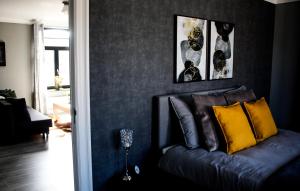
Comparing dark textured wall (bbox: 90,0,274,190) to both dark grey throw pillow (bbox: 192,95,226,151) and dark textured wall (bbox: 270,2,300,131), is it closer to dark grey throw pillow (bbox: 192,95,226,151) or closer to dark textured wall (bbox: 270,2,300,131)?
dark grey throw pillow (bbox: 192,95,226,151)

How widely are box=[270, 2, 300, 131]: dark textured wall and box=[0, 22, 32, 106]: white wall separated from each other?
5.56 metres

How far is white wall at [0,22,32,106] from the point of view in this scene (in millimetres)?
6602

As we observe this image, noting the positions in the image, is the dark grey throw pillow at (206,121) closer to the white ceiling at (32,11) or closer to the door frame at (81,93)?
the door frame at (81,93)

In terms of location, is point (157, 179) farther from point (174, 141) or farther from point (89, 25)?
point (89, 25)

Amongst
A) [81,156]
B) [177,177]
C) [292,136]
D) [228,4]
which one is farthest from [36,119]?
[292,136]

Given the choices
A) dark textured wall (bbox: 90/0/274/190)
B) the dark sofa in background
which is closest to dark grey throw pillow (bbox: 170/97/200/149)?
dark textured wall (bbox: 90/0/274/190)

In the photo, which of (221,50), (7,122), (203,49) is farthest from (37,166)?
(221,50)

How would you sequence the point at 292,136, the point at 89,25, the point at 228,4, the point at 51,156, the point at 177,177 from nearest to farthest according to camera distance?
the point at 89,25 < the point at 177,177 < the point at 292,136 < the point at 228,4 < the point at 51,156

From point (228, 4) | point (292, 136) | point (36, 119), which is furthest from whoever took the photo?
point (36, 119)

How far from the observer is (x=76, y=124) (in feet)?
7.20

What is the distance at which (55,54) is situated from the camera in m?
7.39

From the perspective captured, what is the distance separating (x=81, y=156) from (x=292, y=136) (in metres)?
2.09

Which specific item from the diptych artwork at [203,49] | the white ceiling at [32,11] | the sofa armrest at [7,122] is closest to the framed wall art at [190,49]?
the diptych artwork at [203,49]

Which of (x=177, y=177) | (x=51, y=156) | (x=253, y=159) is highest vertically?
(x=253, y=159)
